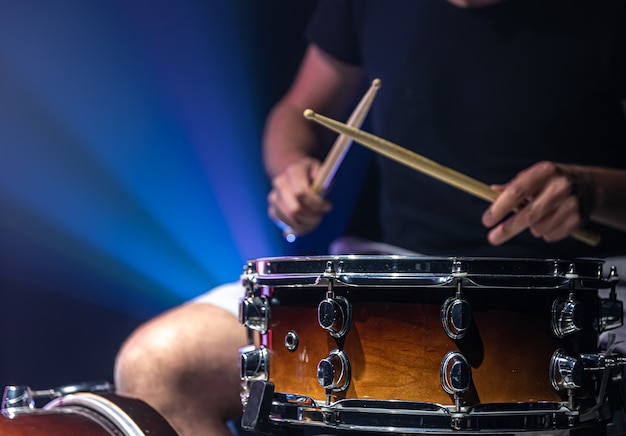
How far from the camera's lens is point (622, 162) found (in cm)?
175

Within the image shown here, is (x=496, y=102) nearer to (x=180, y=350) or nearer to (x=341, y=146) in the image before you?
(x=341, y=146)

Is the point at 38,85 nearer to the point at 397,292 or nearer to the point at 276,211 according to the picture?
the point at 276,211

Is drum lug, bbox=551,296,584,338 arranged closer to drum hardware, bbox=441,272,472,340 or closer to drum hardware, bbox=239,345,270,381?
drum hardware, bbox=441,272,472,340

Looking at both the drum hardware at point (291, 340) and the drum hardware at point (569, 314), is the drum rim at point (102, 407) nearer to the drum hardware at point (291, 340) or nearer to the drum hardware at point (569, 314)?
the drum hardware at point (291, 340)

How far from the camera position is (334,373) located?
1.07 metres

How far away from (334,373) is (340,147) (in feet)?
1.68

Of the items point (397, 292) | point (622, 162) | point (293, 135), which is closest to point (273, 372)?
point (397, 292)

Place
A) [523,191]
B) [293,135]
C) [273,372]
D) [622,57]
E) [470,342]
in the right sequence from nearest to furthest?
1. [470,342]
2. [273,372]
3. [523,191]
4. [622,57]
5. [293,135]

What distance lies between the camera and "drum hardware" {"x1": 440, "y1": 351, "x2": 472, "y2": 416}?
1.03 metres

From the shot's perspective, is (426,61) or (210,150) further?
(210,150)

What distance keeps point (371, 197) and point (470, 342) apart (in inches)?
44.7

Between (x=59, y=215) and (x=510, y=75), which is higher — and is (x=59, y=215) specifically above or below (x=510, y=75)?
below

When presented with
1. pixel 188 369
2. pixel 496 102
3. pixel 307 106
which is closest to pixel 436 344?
pixel 188 369

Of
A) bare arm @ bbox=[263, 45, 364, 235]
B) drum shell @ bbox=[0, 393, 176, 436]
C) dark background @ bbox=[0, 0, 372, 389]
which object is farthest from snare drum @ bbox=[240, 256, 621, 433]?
dark background @ bbox=[0, 0, 372, 389]
